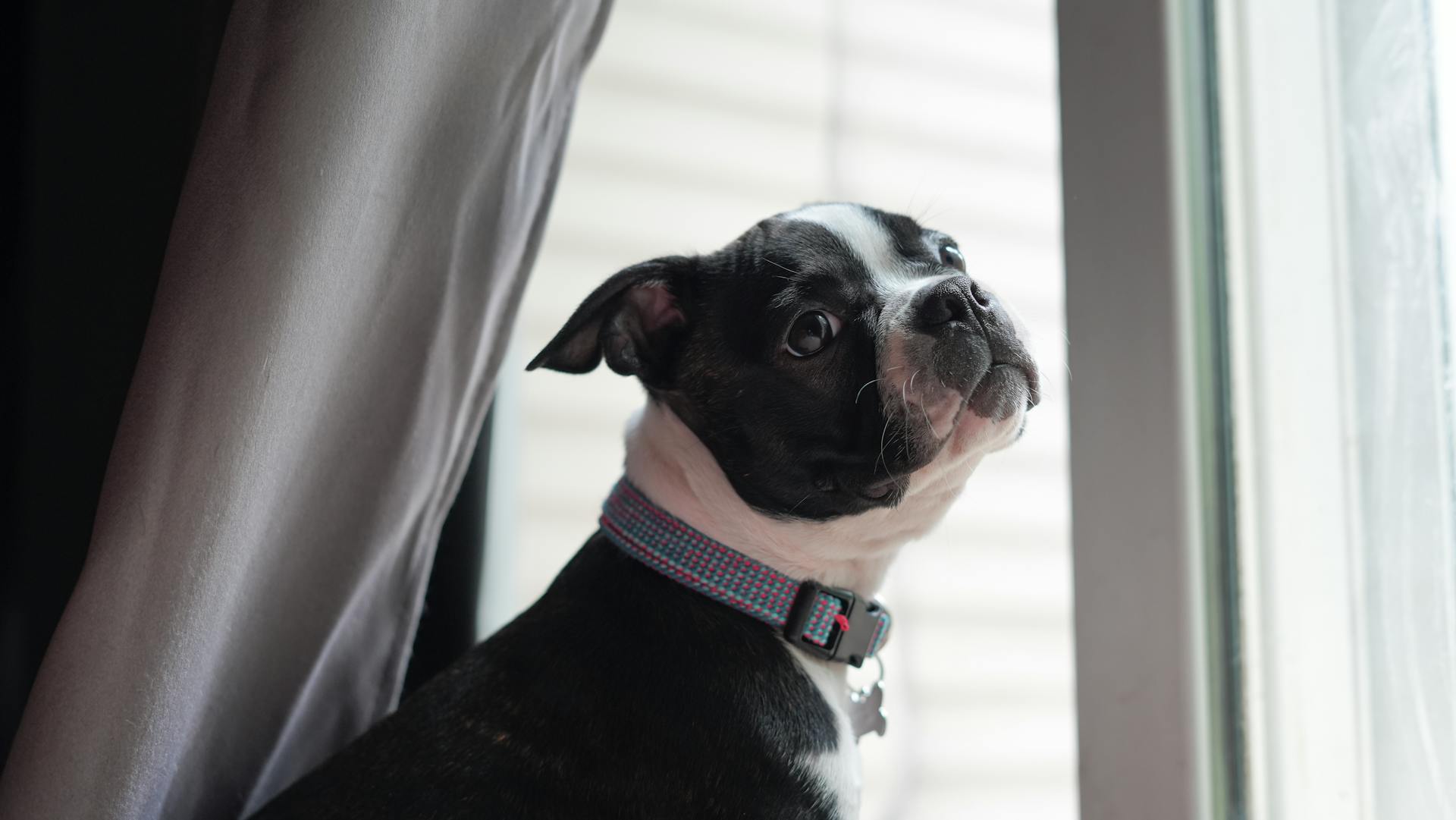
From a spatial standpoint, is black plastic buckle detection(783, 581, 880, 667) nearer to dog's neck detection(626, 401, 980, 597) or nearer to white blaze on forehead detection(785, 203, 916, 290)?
dog's neck detection(626, 401, 980, 597)

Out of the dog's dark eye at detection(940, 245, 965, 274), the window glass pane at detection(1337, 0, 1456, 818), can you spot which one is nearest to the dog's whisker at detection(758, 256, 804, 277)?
the dog's dark eye at detection(940, 245, 965, 274)

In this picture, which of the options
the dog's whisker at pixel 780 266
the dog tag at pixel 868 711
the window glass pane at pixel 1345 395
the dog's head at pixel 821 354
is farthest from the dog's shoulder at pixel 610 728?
the window glass pane at pixel 1345 395

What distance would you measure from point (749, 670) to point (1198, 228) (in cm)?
80

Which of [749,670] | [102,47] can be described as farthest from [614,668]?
[102,47]

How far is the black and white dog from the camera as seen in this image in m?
1.40

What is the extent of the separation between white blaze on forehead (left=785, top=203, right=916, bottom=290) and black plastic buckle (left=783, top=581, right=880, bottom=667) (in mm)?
447

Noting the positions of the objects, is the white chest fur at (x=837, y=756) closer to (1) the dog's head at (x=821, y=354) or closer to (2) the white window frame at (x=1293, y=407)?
(1) the dog's head at (x=821, y=354)

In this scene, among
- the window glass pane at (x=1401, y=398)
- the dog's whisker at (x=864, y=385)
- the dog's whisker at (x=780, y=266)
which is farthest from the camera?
the dog's whisker at (x=780, y=266)

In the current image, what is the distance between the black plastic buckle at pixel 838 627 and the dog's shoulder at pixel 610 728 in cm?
→ 3

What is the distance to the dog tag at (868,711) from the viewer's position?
1.59 metres

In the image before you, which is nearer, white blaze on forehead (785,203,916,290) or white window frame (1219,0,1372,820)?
white window frame (1219,0,1372,820)

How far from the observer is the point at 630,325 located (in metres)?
1.69

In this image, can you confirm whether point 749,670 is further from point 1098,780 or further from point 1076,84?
point 1076,84

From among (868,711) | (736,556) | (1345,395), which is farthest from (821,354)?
(1345,395)
